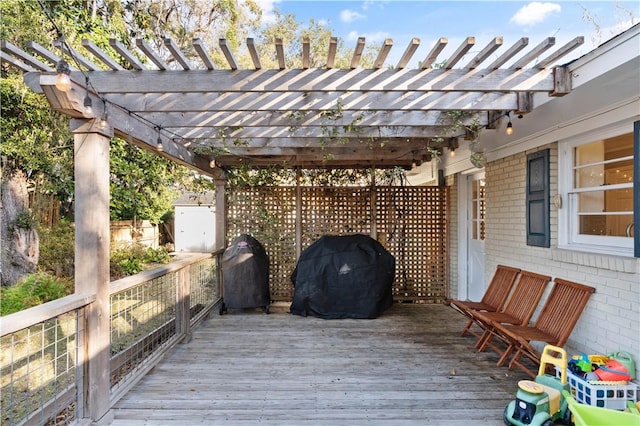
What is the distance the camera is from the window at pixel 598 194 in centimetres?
295

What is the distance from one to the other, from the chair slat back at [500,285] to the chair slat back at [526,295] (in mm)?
85

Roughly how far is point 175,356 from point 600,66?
438 centimetres

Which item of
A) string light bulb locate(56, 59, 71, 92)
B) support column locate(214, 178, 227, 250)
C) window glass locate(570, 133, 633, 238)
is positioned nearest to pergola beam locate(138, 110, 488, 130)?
window glass locate(570, 133, 633, 238)

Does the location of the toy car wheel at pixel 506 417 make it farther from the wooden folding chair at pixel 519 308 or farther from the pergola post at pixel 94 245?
the pergola post at pixel 94 245

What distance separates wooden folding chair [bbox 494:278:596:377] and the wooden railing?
3303mm

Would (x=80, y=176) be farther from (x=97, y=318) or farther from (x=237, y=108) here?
(x=237, y=108)

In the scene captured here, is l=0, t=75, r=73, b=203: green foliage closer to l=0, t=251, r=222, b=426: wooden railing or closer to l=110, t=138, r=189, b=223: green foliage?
l=110, t=138, r=189, b=223: green foliage

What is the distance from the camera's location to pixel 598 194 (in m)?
3.26

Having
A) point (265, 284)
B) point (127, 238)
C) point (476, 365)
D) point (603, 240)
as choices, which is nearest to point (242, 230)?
point (265, 284)

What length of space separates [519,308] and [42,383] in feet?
13.8

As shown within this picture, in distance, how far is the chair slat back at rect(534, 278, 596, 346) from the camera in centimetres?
304

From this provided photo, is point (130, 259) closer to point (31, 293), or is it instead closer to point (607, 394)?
point (31, 293)

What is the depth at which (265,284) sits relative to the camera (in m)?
5.49

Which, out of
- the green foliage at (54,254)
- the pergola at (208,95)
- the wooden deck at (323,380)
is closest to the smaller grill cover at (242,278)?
the wooden deck at (323,380)
